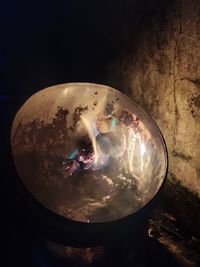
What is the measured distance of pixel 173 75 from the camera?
3.04 m

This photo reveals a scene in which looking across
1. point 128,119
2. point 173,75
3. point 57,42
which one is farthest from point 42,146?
point 57,42

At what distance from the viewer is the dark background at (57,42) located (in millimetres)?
3049

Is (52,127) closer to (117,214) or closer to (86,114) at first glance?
(86,114)

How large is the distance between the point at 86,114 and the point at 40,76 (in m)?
2.09

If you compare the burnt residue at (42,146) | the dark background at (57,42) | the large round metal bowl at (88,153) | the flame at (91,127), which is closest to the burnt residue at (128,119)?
the large round metal bowl at (88,153)

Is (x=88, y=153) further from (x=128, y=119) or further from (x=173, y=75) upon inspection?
(x=173, y=75)

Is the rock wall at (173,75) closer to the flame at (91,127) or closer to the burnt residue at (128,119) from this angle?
the burnt residue at (128,119)

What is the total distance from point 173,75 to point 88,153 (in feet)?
3.44

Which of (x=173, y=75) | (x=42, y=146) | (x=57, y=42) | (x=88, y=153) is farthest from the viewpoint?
(x=57, y=42)

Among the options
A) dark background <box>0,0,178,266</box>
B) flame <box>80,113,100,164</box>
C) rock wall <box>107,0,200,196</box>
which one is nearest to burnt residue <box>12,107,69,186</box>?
flame <box>80,113,100,164</box>

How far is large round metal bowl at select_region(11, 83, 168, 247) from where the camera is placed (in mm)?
2434

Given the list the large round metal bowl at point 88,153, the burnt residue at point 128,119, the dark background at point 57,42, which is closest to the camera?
the large round metal bowl at point 88,153

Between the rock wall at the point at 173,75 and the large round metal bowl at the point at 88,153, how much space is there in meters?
0.50

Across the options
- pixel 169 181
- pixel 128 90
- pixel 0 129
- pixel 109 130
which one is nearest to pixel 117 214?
pixel 109 130
